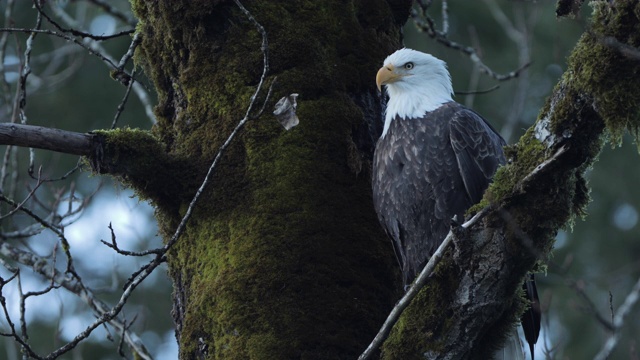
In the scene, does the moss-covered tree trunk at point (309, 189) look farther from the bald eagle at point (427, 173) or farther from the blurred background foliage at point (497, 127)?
the blurred background foliage at point (497, 127)

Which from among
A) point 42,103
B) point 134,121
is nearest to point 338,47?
point 134,121

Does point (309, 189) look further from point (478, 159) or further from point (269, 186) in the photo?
point (478, 159)

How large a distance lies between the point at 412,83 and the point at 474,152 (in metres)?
0.86

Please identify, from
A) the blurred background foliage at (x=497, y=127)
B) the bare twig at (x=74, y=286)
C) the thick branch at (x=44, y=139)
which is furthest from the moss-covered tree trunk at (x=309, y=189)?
the blurred background foliage at (x=497, y=127)

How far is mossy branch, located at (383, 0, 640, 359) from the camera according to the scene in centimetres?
276

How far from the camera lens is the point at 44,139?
351cm

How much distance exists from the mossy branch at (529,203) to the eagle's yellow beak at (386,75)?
1508 mm

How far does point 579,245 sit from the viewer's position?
1498 centimetres

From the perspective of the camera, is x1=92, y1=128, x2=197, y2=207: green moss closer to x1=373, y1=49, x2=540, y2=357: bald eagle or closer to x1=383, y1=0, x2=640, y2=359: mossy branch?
x1=373, y1=49, x2=540, y2=357: bald eagle

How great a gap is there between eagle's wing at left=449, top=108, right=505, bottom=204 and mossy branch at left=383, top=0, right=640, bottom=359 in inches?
46.3

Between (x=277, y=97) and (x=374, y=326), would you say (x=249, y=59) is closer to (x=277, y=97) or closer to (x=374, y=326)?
(x=277, y=97)

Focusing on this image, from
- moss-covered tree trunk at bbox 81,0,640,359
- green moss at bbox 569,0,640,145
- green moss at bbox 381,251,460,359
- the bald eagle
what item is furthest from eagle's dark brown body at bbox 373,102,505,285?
green moss at bbox 569,0,640,145

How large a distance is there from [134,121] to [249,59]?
35.2ft

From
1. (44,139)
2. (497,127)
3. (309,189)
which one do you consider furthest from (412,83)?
(497,127)
